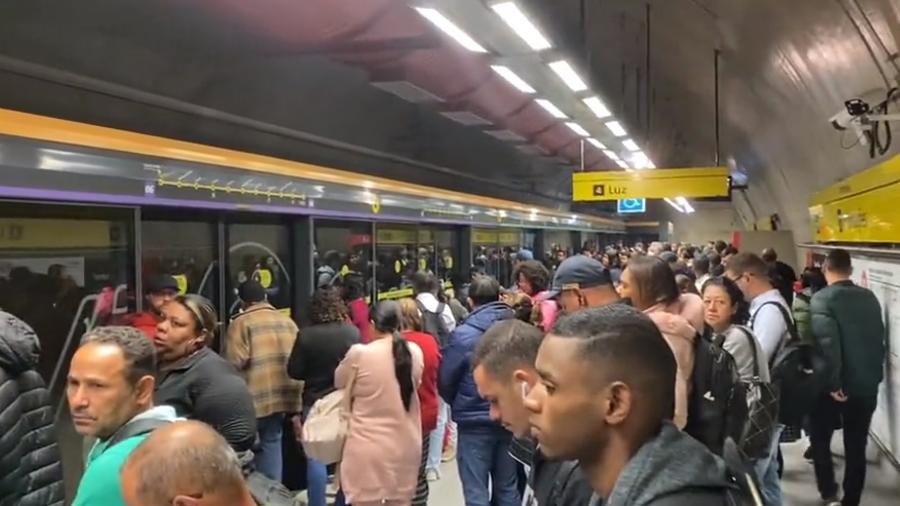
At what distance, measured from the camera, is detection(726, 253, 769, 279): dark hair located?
4.93m

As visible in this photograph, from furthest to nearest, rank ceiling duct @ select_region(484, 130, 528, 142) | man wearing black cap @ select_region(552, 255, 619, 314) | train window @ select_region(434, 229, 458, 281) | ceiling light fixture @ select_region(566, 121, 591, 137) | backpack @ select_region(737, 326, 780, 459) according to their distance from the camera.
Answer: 1. train window @ select_region(434, 229, 458, 281)
2. ceiling duct @ select_region(484, 130, 528, 142)
3. ceiling light fixture @ select_region(566, 121, 591, 137)
4. backpack @ select_region(737, 326, 780, 459)
5. man wearing black cap @ select_region(552, 255, 619, 314)

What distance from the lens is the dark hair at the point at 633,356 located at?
4.38 feet

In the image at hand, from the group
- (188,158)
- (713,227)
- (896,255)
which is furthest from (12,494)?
(713,227)

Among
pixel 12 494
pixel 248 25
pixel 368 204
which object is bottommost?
pixel 12 494

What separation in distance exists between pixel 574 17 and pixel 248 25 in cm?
474

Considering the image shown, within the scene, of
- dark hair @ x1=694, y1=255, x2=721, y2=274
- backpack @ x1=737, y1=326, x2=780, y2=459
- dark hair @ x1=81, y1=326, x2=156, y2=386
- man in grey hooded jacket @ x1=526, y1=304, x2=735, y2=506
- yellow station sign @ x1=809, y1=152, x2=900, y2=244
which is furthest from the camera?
dark hair @ x1=694, y1=255, x2=721, y2=274

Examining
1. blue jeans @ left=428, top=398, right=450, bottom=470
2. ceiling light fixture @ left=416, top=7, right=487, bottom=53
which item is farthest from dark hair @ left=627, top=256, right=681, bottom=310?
blue jeans @ left=428, top=398, right=450, bottom=470

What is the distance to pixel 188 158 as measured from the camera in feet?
15.6

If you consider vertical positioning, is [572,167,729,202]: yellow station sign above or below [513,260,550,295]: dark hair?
above

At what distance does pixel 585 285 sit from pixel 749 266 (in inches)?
82.9

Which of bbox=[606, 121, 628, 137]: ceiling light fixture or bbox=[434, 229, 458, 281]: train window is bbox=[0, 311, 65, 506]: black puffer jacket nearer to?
bbox=[606, 121, 628, 137]: ceiling light fixture

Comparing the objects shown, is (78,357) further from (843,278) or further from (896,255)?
(896,255)

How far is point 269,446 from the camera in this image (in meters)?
4.90

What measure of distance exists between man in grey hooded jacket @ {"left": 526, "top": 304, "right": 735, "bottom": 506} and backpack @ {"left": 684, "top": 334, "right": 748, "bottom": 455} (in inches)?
48.7
